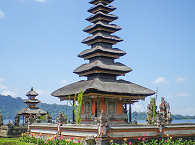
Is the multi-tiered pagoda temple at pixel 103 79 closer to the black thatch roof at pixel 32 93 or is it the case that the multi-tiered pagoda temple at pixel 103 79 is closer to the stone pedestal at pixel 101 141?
the stone pedestal at pixel 101 141

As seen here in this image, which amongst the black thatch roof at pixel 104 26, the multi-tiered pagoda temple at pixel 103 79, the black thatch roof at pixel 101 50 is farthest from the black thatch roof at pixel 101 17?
the black thatch roof at pixel 101 50

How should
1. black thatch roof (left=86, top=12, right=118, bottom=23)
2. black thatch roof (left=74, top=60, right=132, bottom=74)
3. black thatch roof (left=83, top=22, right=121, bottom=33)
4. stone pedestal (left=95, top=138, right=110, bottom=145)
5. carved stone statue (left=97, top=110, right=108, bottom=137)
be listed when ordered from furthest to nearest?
black thatch roof (left=86, top=12, right=118, bottom=23), black thatch roof (left=83, top=22, right=121, bottom=33), black thatch roof (left=74, top=60, right=132, bottom=74), carved stone statue (left=97, top=110, right=108, bottom=137), stone pedestal (left=95, top=138, right=110, bottom=145)

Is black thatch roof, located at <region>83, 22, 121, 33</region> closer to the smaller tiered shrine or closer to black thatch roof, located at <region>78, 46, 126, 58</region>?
black thatch roof, located at <region>78, 46, 126, 58</region>

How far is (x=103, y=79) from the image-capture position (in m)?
28.2

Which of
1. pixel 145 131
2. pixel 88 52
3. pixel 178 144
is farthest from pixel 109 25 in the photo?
pixel 178 144

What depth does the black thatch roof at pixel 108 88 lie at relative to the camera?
25047mm

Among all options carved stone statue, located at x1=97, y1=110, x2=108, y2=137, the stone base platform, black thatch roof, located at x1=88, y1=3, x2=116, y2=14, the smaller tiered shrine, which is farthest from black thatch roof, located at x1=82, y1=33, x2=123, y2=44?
the smaller tiered shrine

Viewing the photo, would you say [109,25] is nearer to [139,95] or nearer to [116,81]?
[116,81]

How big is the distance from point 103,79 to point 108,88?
2781 mm

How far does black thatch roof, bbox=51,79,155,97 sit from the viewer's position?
25.0 meters

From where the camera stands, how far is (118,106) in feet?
93.4

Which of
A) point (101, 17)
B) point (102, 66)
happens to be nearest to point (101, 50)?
point (102, 66)

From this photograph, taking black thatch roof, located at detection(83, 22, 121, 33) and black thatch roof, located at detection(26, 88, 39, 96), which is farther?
black thatch roof, located at detection(26, 88, 39, 96)

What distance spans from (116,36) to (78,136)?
15345 mm
